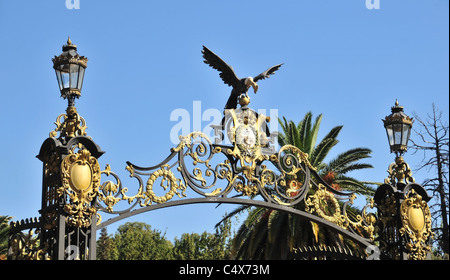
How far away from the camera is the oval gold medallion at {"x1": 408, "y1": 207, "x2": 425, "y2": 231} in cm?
1438

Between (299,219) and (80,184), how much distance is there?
16.0 metres

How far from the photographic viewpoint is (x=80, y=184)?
11.1 metres

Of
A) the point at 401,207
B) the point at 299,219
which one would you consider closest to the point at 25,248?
the point at 401,207

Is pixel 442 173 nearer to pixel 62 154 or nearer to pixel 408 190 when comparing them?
pixel 408 190

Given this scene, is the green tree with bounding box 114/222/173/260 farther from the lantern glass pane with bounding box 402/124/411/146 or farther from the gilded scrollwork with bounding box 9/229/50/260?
the gilded scrollwork with bounding box 9/229/50/260

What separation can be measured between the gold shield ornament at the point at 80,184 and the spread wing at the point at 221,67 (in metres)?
3.30

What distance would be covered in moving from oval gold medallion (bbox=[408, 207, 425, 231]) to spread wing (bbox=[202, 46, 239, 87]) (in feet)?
13.9

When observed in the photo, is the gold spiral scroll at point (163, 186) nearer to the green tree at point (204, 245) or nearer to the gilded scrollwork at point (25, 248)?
the gilded scrollwork at point (25, 248)

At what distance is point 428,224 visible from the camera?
14.7m

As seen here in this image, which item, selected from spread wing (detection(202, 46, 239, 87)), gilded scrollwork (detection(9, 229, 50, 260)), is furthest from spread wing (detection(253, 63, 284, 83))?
gilded scrollwork (detection(9, 229, 50, 260))

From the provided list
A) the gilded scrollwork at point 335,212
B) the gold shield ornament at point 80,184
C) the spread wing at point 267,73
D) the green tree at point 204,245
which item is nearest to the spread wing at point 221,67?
the spread wing at point 267,73

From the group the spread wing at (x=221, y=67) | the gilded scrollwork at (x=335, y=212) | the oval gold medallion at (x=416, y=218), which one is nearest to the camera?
the spread wing at (x=221, y=67)

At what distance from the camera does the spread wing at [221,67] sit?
44.2 ft

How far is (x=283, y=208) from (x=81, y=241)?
3775 millimetres
